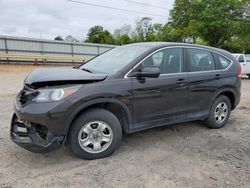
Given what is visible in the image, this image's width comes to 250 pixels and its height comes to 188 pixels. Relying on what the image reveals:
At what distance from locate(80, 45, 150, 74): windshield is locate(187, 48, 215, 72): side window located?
936 millimetres

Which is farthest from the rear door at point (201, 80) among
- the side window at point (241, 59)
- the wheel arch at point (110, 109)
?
the side window at point (241, 59)

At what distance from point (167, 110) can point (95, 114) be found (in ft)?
4.32

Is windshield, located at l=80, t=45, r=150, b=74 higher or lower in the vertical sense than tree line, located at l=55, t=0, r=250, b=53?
lower

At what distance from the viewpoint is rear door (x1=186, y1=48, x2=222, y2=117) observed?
4.48m

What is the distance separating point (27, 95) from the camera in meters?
3.35

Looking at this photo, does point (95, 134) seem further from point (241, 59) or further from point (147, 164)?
point (241, 59)

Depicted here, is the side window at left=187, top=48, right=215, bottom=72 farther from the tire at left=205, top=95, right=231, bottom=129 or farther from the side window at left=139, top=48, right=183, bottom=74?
the tire at left=205, top=95, right=231, bottom=129

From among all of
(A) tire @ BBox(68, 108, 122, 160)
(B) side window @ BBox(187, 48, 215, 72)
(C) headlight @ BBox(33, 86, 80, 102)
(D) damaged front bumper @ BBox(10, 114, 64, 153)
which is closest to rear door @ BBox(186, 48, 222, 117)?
(B) side window @ BBox(187, 48, 215, 72)

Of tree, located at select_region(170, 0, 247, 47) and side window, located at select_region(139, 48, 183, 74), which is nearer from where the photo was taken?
side window, located at select_region(139, 48, 183, 74)

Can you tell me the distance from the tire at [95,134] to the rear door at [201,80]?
1625 millimetres

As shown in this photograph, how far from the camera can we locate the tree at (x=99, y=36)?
60775 millimetres

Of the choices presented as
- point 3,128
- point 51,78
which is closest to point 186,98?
point 51,78

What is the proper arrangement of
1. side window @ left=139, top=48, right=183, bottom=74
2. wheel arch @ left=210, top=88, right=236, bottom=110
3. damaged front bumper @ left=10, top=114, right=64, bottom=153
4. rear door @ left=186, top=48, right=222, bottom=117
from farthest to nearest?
wheel arch @ left=210, top=88, right=236, bottom=110 → rear door @ left=186, top=48, right=222, bottom=117 → side window @ left=139, top=48, right=183, bottom=74 → damaged front bumper @ left=10, top=114, right=64, bottom=153

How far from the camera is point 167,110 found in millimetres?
4160
